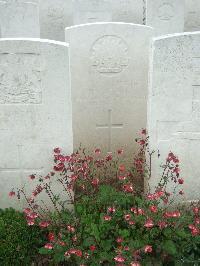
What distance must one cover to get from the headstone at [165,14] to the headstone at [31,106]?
3.73 metres

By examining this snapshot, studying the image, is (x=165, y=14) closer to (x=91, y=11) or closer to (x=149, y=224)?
(x=91, y=11)

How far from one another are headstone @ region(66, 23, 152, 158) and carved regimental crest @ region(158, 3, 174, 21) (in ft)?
7.93

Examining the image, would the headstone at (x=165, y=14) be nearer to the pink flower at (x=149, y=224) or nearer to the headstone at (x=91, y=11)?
the headstone at (x=91, y=11)

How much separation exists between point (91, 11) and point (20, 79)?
4.50 m

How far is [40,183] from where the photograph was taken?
3.58 meters

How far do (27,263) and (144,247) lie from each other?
1.02 meters

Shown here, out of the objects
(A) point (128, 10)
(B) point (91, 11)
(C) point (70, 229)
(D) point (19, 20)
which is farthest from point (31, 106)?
(A) point (128, 10)

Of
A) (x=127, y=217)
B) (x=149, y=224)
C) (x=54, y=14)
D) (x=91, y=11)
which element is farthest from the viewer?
(x=54, y=14)

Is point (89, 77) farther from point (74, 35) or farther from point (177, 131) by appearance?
point (177, 131)

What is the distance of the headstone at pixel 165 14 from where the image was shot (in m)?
6.48

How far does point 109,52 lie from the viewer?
4254 millimetres

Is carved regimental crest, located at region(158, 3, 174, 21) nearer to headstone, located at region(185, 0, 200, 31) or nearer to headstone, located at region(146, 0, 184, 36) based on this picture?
headstone, located at region(146, 0, 184, 36)

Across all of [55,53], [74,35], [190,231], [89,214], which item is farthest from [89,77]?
[190,231]

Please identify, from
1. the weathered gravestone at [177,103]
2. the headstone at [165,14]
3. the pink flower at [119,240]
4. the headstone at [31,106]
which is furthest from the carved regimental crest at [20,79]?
the headstone at [165,14]
